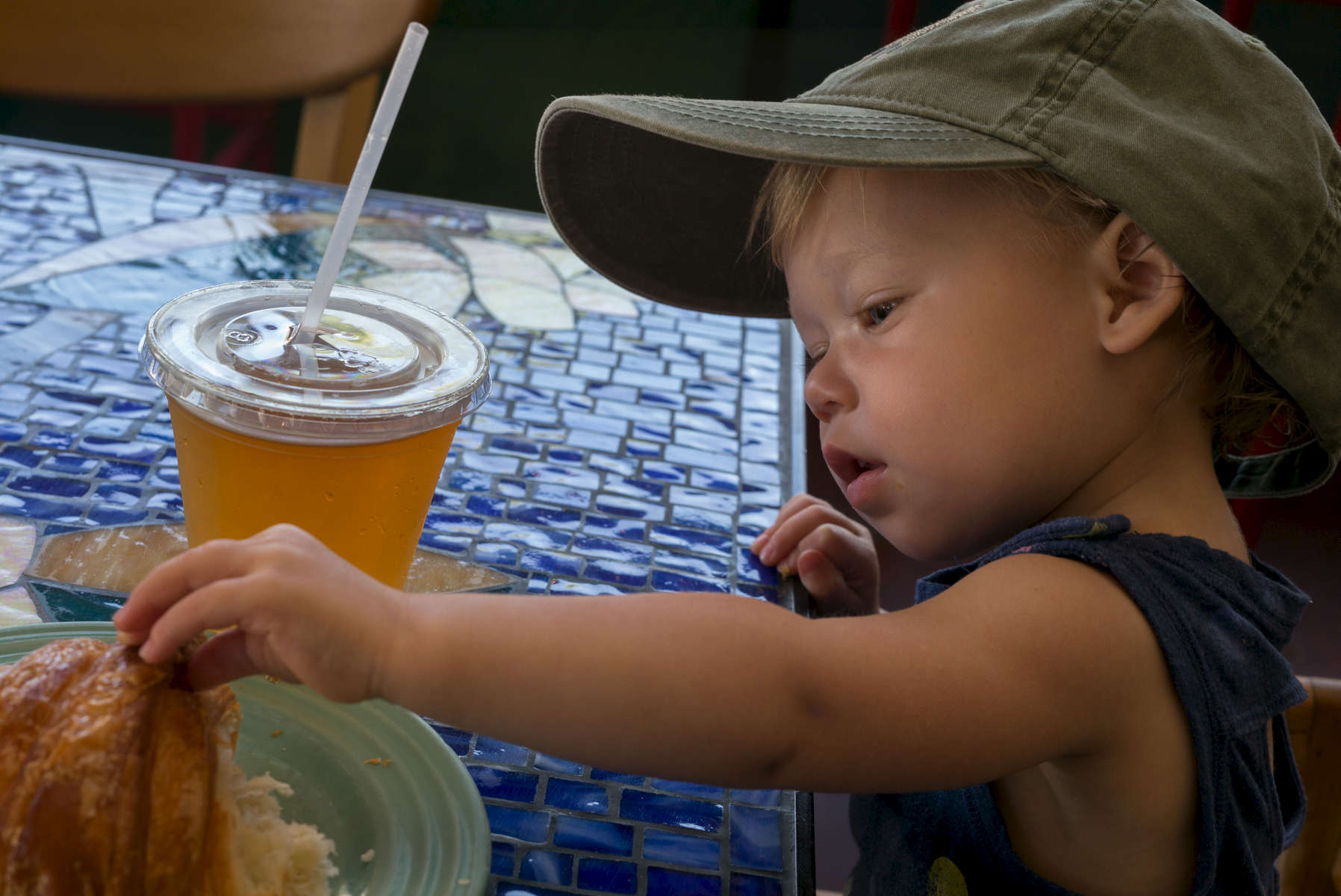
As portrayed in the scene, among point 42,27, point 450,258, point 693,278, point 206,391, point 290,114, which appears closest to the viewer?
point 206,391

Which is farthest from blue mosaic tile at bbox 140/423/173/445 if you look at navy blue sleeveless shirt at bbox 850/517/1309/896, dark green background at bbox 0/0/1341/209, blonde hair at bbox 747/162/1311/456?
dark green background at bbox 0/0/1341/209

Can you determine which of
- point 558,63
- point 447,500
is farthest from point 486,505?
point 558,63

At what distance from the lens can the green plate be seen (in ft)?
1.91

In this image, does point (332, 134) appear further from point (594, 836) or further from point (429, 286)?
point (594, 836)

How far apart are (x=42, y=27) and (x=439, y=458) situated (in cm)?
193

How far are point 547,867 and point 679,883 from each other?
7 cm

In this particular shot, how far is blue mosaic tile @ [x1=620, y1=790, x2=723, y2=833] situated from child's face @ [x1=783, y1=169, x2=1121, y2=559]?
269 millimetres

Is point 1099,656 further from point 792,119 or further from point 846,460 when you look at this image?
point 792,119

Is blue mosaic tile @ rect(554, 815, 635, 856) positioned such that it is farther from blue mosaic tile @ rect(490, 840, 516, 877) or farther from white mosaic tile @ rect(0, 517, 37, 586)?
white mosaic tile @ rect(0, 517, 37, 586)

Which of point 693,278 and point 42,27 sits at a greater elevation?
point 693,278

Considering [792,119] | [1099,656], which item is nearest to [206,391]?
[792,119]

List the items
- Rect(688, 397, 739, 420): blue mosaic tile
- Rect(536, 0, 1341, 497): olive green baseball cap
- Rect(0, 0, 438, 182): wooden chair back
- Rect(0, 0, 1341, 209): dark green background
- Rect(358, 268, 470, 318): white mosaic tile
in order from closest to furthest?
Rect(536, 0, 1341, 497): olive green baseball cap < Rect(688, 397, 739, 420): blue mosaic tile < Rect(358, 268, 470, 318): white mosaic tile < Rect(0, 0, 438, 182): wooden chair back < Rect(0, 0, 1341, 209): dark green background

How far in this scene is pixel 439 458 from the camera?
0.79 metres

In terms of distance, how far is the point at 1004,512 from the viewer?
0.87 meters
